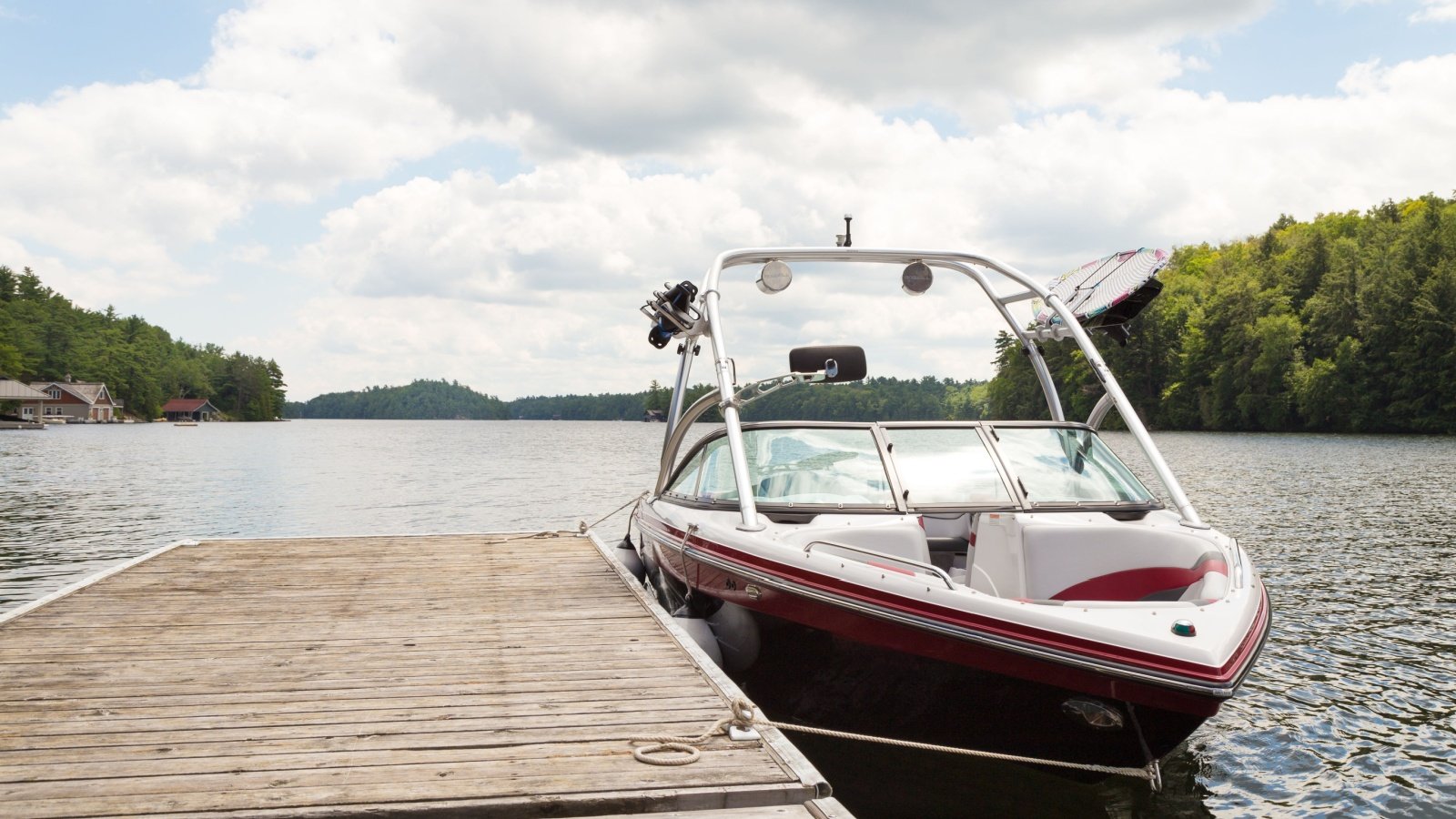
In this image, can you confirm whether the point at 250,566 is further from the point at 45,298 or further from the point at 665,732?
the point at 45,298

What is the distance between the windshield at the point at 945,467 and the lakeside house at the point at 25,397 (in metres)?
119

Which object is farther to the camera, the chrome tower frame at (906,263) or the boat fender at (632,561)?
the boat fender at (632,561)

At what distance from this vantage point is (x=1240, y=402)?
A: 73125 mm

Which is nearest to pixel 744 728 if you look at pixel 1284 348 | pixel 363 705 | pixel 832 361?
pixel 363 705

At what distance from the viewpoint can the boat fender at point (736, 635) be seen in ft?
21.3

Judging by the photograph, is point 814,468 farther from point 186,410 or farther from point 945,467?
point 186,410

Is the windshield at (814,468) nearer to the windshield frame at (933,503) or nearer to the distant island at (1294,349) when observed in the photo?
the windshield frame at (933,503)

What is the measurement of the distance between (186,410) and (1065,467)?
528ft

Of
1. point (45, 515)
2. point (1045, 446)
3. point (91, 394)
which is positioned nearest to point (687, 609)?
point (1045, 446)

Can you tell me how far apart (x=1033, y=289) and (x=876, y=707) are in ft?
14.9

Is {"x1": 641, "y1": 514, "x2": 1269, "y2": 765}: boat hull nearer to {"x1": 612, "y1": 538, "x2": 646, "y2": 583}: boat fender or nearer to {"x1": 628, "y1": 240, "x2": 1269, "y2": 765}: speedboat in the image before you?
{"x1": 628, "y1": 240, "x2": 1269, "y2": 765}: speedboat

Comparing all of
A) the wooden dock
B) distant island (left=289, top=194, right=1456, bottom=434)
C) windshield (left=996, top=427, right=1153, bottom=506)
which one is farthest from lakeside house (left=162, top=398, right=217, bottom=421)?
windshield (left=996, top=427, right=1153, bottom=506)

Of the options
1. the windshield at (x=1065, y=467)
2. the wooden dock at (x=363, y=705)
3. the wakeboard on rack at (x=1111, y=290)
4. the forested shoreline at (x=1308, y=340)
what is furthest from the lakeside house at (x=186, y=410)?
the windshield at (x=1065, y=467)

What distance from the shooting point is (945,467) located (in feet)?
23.7
